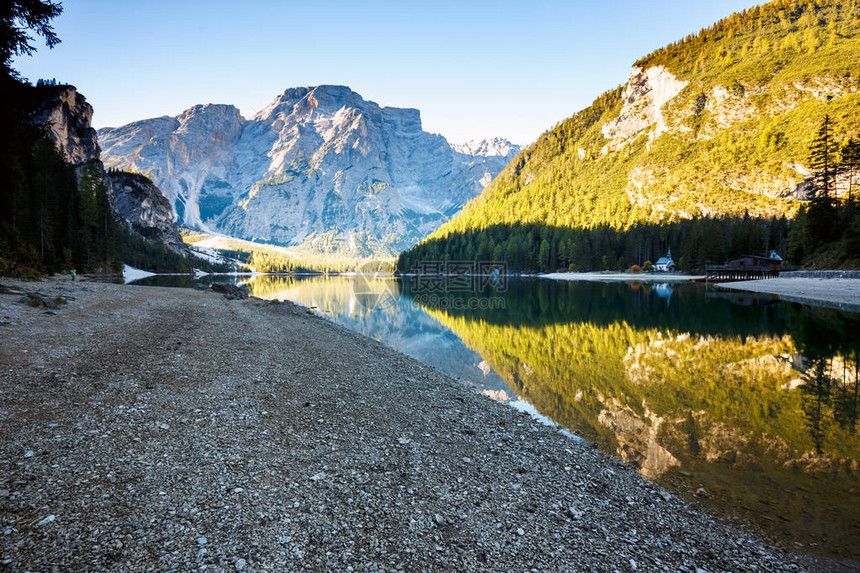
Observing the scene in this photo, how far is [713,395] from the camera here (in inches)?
575

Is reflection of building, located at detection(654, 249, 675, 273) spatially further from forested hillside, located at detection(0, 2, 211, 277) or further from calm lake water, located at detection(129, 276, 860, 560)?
forested hillside, located at detection(0, 2, 211, 277)

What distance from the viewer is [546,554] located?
5742mm

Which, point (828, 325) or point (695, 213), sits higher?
point (695, 213)

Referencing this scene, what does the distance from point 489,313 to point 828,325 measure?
28.2m

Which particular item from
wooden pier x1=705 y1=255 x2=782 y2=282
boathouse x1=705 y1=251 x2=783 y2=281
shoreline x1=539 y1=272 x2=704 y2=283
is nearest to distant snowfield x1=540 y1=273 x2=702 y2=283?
shoreline x1=539 y1=272 x2=704 y2=283

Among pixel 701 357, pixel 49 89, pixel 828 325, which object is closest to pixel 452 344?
pixel 701 357

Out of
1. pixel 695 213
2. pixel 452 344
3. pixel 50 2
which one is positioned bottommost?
pixel 452 344

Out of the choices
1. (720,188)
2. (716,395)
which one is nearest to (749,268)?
(720,188)

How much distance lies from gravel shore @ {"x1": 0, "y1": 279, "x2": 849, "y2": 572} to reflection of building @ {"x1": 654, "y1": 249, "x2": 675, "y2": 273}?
428 ft

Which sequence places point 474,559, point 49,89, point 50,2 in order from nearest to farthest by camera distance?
point 474,559
point 50,2
point 49,89

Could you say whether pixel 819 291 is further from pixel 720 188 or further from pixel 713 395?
pixel 720 188

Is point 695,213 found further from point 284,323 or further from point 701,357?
point 284,323

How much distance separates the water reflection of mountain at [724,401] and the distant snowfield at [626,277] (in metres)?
80.6

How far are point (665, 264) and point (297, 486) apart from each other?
458 feet
